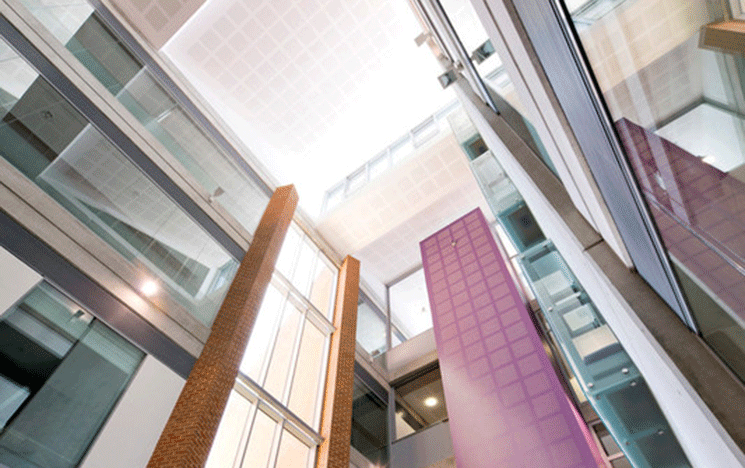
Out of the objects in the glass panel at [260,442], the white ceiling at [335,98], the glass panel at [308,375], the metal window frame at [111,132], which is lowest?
the glass panel at [260,442]

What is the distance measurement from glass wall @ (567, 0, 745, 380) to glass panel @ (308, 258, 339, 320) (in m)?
12.1

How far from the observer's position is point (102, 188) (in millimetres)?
8195

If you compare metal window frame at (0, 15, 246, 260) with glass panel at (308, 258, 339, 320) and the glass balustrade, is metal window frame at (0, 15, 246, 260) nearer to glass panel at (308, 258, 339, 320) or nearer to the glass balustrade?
glass panel at (308, 258, 339, 320)

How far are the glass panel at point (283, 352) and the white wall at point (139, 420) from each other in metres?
2.57

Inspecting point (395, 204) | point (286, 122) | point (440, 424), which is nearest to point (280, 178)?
point (286, 122)

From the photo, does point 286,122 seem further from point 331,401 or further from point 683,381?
point 683,381

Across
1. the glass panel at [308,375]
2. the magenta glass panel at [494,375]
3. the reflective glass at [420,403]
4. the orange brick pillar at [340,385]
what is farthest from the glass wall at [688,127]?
the reflective glass at [420,403]

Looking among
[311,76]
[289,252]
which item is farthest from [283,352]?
[311,76]

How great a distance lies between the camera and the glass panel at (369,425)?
36.5ft

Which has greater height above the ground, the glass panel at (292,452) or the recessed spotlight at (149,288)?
the recessed spotlight at (149,288)

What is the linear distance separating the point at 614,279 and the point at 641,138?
1.24 m

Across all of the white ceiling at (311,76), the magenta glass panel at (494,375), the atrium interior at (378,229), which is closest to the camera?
the atrium interior at (378,229)

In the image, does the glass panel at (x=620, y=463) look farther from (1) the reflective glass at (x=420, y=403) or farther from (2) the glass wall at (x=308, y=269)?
(2) the glass wall at (x=308, y=269)

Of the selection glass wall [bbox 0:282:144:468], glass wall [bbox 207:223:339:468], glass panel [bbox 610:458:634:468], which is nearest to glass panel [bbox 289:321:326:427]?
glass wall [bbox 207:223:339:468]
